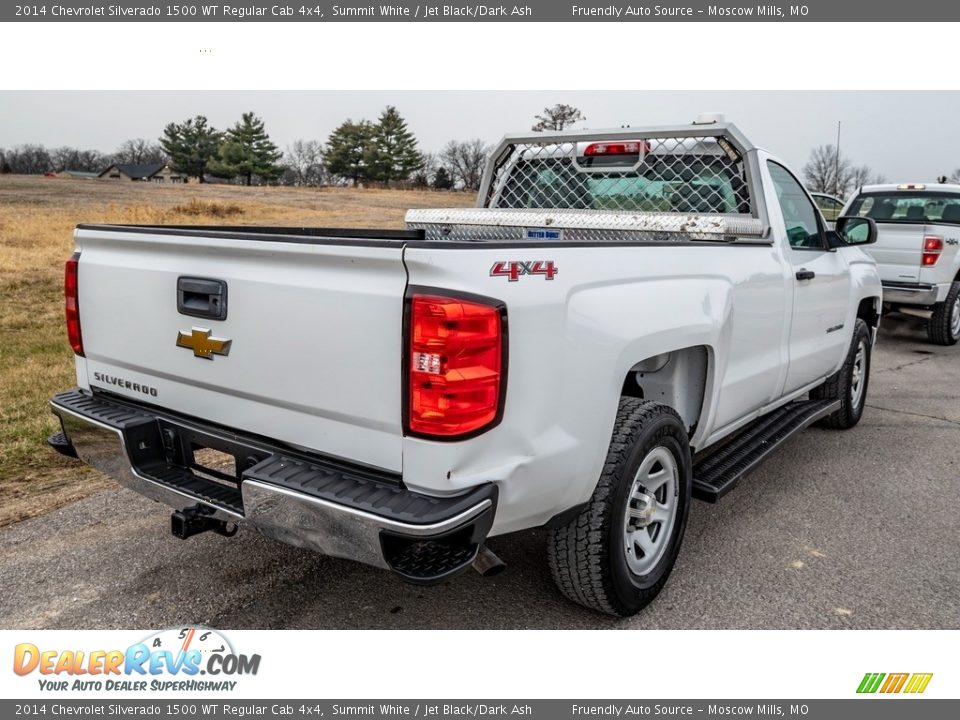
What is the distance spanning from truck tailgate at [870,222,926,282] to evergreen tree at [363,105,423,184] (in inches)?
2927

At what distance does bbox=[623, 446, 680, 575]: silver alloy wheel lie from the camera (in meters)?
3.11

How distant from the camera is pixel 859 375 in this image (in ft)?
19.6

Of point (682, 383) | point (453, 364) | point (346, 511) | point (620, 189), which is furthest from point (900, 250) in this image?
point (346, 511)

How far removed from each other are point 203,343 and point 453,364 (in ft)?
3.47

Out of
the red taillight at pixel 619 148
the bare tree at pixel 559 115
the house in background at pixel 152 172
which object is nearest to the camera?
the red taillight at pixel 619 148

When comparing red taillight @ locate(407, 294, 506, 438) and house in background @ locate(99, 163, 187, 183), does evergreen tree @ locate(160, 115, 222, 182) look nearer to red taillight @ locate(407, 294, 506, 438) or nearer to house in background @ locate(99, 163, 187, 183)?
house in background @ locate(99, 163, 187, 183)

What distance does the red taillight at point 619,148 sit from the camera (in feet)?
14.9

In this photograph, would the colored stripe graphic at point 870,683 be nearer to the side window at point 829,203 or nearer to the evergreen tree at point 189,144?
the side window at point 829,203

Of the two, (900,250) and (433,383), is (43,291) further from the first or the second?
(900,250)

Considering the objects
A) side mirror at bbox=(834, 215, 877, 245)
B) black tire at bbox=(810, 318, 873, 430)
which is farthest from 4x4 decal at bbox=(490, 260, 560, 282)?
black tire at bbox=(810, 318, 873, 430)

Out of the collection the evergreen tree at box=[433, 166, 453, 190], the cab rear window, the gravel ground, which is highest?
the evergreen tree at box=[433, 166, 453, 190]

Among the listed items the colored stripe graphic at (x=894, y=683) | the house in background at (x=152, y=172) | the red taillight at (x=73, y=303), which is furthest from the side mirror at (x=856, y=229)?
the house in background at (x=152, y=172)

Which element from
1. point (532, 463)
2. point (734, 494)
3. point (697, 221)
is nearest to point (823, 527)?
point (734, 494)

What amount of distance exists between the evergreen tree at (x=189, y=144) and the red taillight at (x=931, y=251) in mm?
73678
